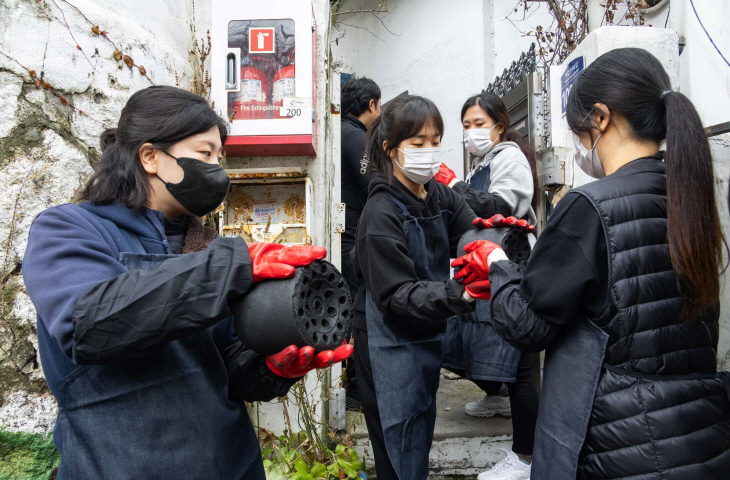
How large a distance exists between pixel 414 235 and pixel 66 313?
1.42m

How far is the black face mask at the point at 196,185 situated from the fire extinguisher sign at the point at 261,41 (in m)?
1.41

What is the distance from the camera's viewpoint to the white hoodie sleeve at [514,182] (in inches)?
113

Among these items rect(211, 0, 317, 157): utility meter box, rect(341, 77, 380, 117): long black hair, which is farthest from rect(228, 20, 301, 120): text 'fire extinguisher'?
rect(341, 77, 380, 117): long black hair

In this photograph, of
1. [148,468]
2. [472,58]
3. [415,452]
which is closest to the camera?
[148,468]

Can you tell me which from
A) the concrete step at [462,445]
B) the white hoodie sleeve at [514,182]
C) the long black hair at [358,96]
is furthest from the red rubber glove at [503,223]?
the long black hair at [358,96]

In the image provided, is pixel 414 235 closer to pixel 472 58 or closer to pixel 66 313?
pixel 66 313

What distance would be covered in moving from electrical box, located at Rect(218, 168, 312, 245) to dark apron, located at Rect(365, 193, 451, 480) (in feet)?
2.70

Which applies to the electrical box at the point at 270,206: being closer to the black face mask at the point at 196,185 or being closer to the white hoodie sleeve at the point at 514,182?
the white hoodie sleeve at the point at 514,182

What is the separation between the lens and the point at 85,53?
221 centimetres

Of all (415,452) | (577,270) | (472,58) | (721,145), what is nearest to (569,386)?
(577,270)

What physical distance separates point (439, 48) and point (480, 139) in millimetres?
4026

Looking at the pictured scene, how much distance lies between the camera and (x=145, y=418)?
121cm

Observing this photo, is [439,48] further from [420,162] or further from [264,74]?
[420,162]

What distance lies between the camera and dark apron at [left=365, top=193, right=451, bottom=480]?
2080mm
